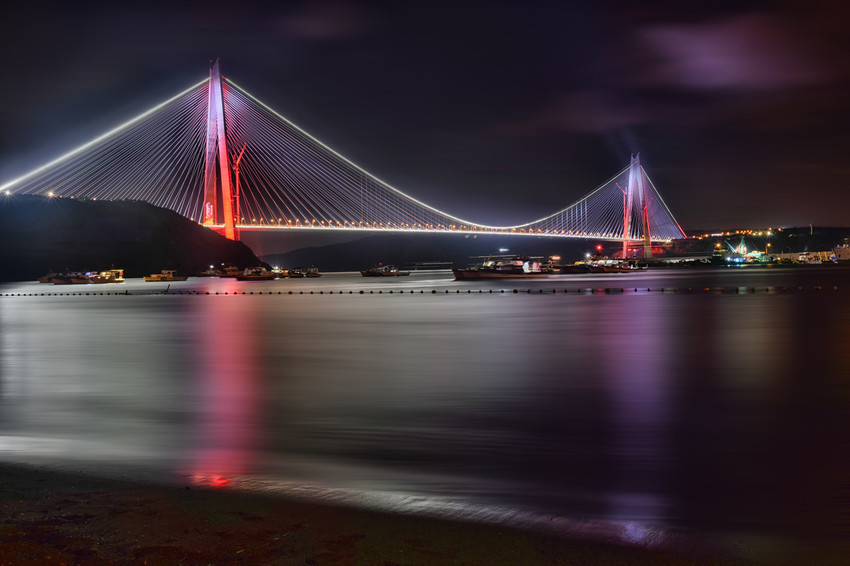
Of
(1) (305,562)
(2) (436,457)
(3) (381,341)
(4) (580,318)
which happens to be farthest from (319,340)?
(1) (305,562)

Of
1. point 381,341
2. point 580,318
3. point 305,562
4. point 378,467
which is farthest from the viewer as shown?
point 580,318

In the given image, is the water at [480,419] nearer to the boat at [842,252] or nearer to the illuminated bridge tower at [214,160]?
the illuminated bridge tower at [214,160]

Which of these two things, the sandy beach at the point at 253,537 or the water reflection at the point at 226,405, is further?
the water reflection at the point at 226,405

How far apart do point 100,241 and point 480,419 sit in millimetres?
118956

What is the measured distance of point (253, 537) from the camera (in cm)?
388

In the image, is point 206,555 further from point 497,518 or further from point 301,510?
point 497,518

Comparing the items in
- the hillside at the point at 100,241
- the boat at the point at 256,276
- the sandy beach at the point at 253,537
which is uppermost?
the hillside at the point at 100,241

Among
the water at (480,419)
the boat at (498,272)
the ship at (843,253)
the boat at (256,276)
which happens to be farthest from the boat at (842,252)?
the water at (480,419)

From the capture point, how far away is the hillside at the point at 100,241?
107875 mm

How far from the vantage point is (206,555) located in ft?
11.8

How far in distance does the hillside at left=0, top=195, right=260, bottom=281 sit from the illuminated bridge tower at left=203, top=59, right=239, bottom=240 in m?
35.7

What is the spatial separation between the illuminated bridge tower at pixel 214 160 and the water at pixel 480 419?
178 feet

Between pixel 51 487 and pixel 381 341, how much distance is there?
14.3m

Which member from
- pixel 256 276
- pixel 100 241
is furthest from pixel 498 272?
pixel 100 241
